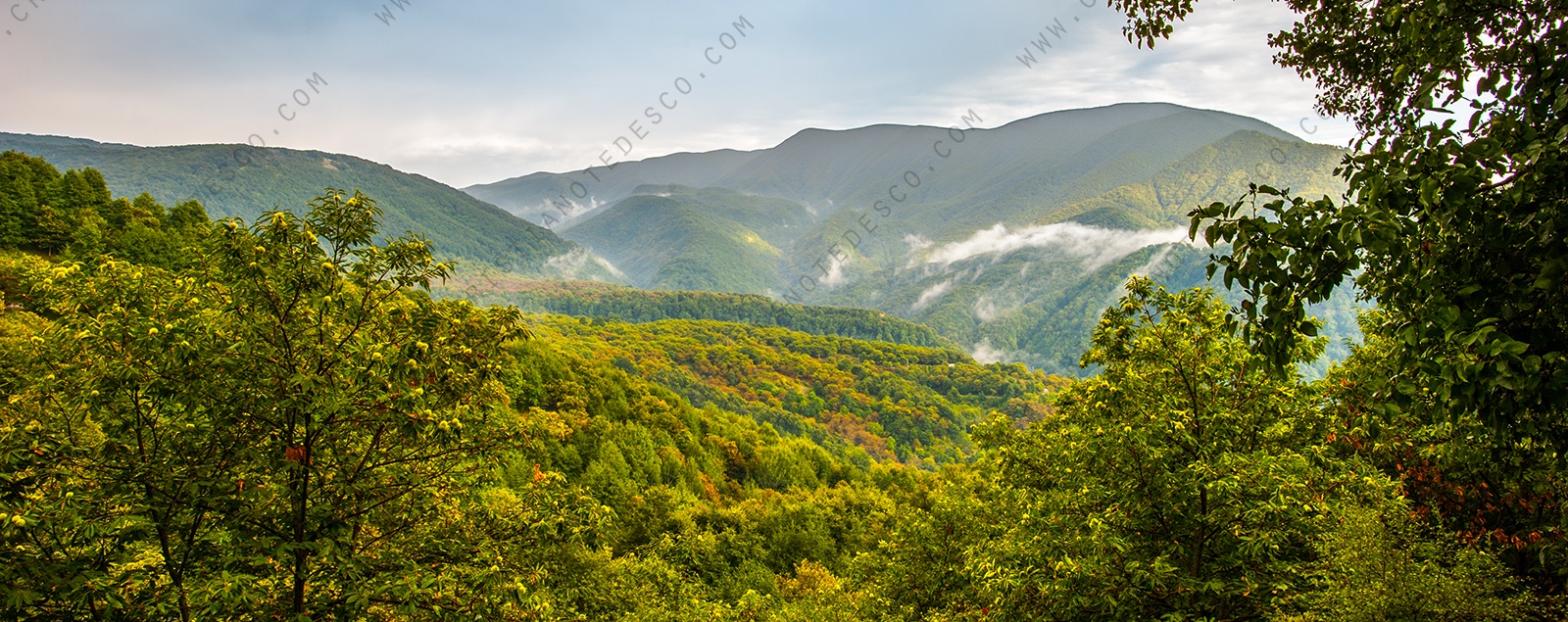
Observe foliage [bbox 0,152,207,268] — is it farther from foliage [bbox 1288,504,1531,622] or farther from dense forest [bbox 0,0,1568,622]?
foliage [bbox 1288,504,1531,622]

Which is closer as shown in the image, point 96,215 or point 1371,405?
point 1371,405

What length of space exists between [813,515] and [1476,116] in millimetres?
39802

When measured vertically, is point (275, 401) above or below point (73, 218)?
below

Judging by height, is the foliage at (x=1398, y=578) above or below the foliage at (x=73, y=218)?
below

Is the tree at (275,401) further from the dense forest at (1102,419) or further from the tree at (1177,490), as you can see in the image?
the tree at (1177,490)

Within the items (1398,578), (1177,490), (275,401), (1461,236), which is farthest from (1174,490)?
(275,401)

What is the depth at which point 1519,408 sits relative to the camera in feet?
11.1

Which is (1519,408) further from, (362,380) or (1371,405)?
(362,380)

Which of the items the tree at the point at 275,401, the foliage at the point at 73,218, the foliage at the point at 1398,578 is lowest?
the foliage at the point at 1398,578

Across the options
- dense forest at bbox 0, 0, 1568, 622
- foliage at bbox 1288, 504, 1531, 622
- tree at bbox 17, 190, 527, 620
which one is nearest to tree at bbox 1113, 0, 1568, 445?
dense forest at bbox 0, 0, 1568, 622

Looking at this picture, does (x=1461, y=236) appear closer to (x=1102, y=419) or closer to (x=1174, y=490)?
(x=1174, y=490)

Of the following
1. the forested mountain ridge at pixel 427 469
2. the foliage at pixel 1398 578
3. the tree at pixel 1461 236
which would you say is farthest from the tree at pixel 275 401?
the foliage at pixel 1398 578

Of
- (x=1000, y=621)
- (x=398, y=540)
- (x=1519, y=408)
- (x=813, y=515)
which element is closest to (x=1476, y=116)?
(x=1519, y=408)

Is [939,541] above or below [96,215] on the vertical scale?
below
